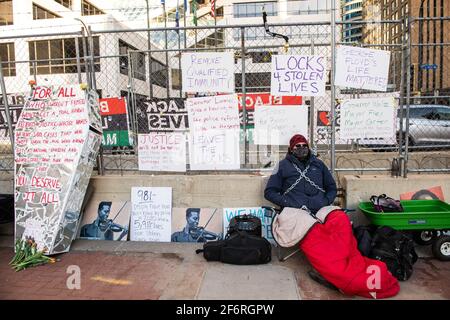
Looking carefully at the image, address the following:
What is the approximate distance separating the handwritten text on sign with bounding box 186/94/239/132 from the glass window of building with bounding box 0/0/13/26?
3068cm

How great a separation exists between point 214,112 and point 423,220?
289cm

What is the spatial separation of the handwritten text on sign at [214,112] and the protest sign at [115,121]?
4.28ft

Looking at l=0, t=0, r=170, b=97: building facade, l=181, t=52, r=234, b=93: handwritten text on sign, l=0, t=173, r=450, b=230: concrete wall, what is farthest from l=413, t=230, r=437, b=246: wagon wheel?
l=0, t=0, r=170, b=97: building facade

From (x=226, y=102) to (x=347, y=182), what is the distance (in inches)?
76.9

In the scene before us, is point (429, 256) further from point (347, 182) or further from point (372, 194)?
point (347, 182)

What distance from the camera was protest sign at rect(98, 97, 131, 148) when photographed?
555 centimetres

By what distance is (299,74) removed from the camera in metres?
4.56

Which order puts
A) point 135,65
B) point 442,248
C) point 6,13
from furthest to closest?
point 6,13
point 135,65
point 442,248

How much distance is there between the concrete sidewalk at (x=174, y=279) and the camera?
3.39 m

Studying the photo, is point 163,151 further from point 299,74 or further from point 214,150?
point 299,74

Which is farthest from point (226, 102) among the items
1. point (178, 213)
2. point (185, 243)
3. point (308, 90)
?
point (185, 243)

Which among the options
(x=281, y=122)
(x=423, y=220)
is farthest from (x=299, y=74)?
(x=423, y=220)

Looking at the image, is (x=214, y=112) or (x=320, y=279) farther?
(x=214, y=112)

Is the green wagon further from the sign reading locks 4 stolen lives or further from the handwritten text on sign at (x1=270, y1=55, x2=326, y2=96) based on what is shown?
the sign reading locks 4 stolen lives
